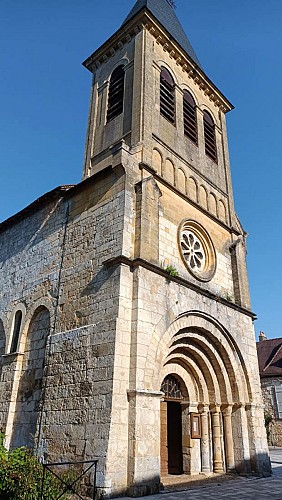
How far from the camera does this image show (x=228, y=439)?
9539 mm

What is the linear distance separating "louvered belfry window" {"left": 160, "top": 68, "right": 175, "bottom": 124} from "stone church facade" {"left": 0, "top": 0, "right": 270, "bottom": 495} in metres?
0.05

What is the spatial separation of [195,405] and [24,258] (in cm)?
610

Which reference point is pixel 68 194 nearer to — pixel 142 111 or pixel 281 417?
pixel 142 111

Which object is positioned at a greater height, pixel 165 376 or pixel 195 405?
pixel 165 376

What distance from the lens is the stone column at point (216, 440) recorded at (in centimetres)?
924

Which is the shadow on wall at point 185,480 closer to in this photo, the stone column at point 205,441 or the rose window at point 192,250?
the stone column at point 205,441

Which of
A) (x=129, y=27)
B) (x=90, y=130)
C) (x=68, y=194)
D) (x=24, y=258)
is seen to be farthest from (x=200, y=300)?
(x=129, y=27)

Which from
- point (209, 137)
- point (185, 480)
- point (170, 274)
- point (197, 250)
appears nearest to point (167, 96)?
point (209, 137)

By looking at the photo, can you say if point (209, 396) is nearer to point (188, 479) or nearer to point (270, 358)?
point (188, 479)

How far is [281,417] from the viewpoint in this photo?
18.9 meters

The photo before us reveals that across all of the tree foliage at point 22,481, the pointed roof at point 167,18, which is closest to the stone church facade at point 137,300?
the tree foliage at point 22,481

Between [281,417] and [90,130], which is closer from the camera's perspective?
[90,130]

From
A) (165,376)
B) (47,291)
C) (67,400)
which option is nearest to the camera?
(67,400)

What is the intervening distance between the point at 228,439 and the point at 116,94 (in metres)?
10.2
